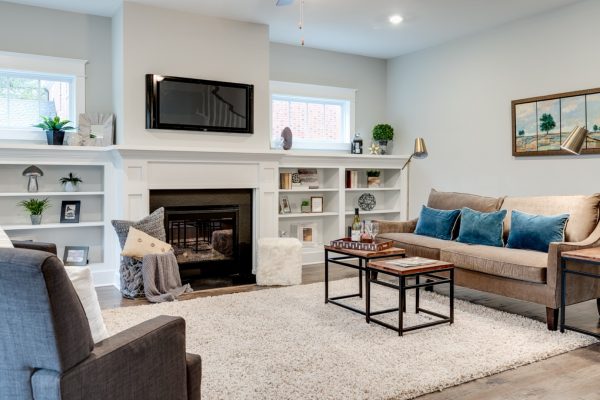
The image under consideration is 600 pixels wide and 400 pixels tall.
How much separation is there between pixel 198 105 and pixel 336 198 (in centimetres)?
220

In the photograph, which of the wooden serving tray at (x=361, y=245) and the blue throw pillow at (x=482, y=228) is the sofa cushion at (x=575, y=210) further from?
the wooden serving tray at (x=361, y=245)

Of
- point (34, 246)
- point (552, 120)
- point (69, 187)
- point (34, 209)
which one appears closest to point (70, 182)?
point (69, 187)

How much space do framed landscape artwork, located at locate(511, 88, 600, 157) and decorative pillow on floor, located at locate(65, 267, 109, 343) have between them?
456cm

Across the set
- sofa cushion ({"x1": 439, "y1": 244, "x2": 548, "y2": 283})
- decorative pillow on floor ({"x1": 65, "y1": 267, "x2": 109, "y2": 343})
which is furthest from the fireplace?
decorative pillow on floor ({"x1": 65, "y1": 267, "x2": 109, "y2": 343})

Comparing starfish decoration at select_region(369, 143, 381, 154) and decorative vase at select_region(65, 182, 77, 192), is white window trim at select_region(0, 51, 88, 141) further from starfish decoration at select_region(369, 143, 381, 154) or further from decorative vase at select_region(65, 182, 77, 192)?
starfish decoration at select_region(369, 143, 381, 154)

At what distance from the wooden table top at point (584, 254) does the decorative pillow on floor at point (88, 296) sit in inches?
115

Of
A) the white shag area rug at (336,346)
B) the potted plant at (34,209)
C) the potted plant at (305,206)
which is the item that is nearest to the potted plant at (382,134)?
the potted plant at (305,206)

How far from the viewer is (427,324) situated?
3.40 m

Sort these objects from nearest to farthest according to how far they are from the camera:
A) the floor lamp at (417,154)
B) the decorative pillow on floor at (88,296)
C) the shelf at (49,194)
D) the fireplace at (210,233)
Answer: the decorative pillow on floor at (88,296)
the shelf at (49,194)
the fireplace at (210,233)
the floor lamp at (417,154)

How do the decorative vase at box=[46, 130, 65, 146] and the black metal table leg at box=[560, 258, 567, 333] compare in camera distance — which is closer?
the black metal table leg at box=[560, 258, 567, 333]

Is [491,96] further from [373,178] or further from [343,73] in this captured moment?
[343,73]

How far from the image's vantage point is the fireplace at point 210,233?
5.04 meters

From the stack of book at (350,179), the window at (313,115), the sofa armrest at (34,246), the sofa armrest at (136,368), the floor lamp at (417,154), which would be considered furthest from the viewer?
the stack of book at (350,179)

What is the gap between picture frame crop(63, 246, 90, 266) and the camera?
4.89m
